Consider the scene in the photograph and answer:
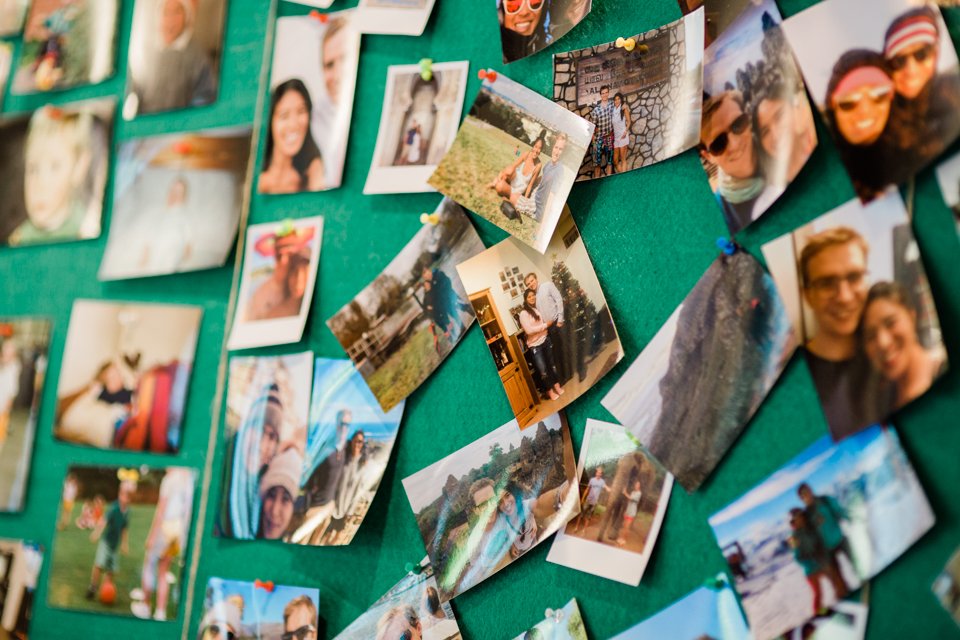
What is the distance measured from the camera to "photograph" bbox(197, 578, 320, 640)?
1.23m

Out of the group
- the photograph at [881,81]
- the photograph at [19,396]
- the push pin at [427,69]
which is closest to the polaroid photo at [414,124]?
the push pin at [427,69]

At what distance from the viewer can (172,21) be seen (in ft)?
4.97

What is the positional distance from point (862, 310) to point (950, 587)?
24cm

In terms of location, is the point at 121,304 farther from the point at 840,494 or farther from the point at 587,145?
the point at 840,494

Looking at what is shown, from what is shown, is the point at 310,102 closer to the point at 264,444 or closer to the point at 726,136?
the point at 264,444

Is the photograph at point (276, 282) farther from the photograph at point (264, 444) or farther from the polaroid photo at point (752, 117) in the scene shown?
the polaroid photo at point (752, 117)

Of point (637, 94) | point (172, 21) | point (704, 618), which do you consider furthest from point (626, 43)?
point (172, 21)

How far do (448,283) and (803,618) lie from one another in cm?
57

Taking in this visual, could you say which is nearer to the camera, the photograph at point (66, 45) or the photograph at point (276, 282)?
the photograph at point (276, 282)

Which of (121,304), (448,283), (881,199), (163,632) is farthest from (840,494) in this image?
(121,304)

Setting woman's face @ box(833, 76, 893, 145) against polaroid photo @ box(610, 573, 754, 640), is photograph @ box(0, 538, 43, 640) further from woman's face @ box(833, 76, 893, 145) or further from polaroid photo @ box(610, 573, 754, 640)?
woman's face @ box(833, 76, 893, 145)

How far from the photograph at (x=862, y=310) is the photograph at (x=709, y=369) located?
0.10ft

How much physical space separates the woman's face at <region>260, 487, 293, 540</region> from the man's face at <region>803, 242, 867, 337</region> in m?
0.75

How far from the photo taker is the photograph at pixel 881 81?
78cm
